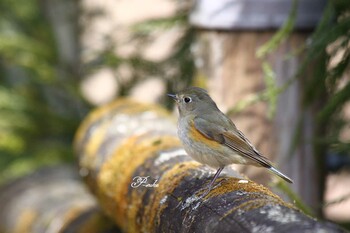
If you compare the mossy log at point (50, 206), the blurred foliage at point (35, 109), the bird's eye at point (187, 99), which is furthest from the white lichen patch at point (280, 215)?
the blurred foliage at point (35, 109)

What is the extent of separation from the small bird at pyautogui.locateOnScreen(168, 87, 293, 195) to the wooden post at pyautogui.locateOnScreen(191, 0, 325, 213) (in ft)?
2.32

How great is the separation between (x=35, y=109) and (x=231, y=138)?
344cm

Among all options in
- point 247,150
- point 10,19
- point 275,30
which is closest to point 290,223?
point 247,150

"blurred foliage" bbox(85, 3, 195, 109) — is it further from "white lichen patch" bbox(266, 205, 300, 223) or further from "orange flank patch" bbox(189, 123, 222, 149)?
"white lichen patch" bbox(266, 205, 300, 223)

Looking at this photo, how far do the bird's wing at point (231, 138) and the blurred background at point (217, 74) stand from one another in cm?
20

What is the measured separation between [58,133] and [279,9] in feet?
9.67

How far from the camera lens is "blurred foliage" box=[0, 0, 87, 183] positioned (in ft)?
→ 19.7

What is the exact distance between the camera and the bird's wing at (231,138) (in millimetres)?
2979

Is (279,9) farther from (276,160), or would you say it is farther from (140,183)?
(140,183)

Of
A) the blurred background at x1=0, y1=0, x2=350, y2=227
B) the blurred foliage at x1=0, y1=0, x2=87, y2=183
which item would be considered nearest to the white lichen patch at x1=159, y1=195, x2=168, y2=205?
the blurred background at x1=0, y1=0, x2=350, y2=227

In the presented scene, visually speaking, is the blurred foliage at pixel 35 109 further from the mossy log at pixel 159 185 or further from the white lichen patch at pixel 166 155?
the white lichen patch at pixel 166 155

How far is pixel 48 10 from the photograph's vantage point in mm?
7426

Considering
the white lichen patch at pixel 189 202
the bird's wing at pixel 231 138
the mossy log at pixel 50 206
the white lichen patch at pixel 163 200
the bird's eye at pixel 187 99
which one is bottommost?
the mossy log at pixel 50 206

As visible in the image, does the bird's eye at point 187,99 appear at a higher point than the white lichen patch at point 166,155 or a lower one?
higher
